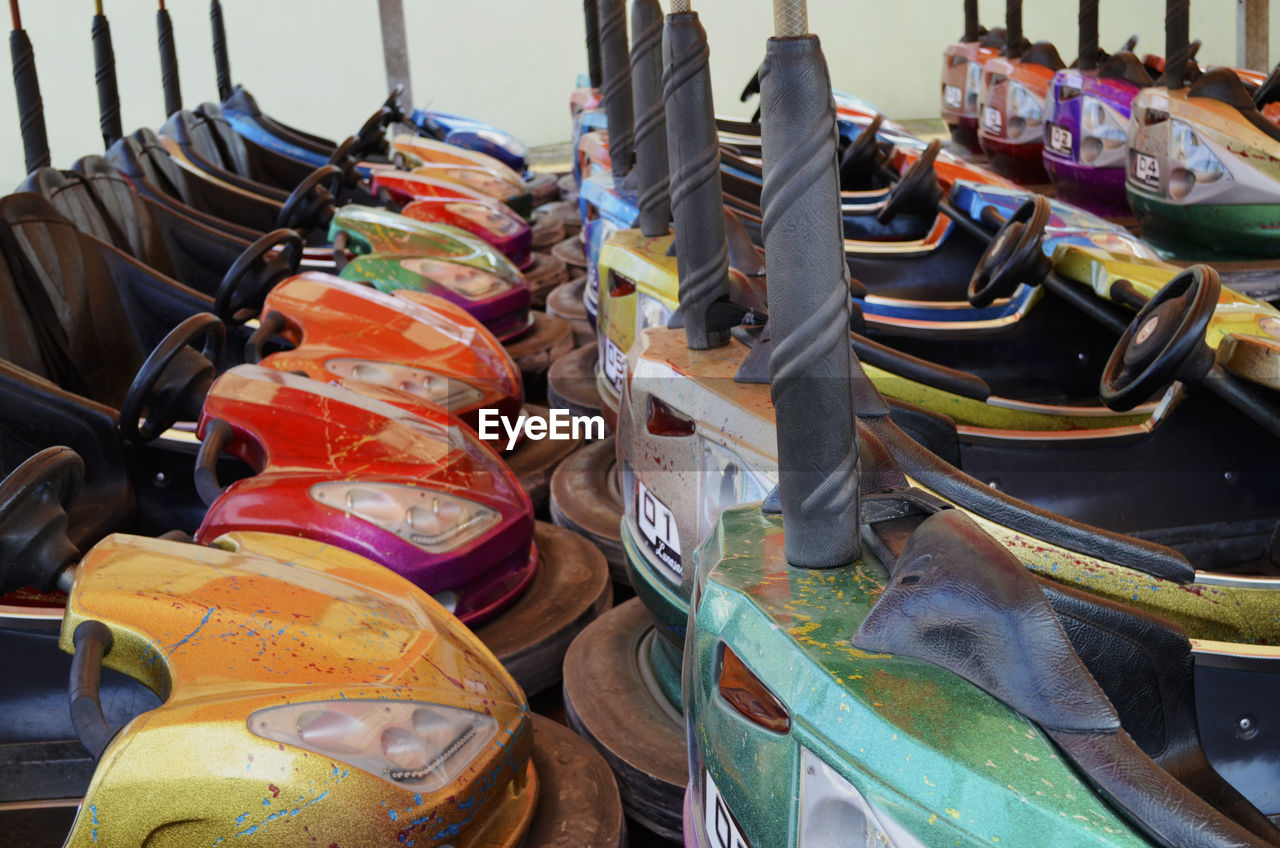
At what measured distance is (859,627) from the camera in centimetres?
88

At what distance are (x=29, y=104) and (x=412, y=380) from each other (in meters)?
1.36

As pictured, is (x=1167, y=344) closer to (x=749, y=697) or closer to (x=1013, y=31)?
(x=749, y=697)

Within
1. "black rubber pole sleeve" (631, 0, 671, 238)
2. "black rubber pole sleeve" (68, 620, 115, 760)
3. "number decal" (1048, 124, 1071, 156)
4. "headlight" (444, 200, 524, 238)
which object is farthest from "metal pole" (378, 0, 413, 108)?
"black rubber pole sleeve" (68, 620, 115, 760)

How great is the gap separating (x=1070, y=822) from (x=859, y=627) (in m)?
0.20

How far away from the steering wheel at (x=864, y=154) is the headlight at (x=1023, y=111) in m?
2.29

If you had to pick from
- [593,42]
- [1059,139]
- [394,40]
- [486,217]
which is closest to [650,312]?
[486,217]

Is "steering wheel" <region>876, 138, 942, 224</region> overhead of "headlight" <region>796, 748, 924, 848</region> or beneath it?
overhead

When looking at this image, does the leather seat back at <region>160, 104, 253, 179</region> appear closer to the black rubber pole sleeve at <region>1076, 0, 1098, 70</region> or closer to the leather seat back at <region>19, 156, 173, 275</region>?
the leather seat back at <region>19, 156, 173, 275</region>

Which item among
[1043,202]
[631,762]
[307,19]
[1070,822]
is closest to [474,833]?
[631,762]

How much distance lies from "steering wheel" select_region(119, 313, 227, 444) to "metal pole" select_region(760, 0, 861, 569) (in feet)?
4.13

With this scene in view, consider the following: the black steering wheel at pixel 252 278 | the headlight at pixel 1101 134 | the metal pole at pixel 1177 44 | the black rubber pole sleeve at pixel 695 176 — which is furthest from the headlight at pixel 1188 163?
the black rubber pole sleeve at pixel 695 176

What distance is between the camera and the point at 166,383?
6.44 ft

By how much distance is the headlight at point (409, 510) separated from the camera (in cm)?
181

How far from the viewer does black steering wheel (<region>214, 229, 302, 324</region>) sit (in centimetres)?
256
